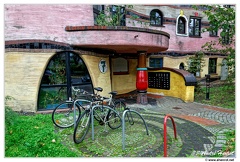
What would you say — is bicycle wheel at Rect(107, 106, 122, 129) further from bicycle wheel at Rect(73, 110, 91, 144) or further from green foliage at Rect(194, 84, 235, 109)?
green foliage at Rect(194, 84, 235, 109)

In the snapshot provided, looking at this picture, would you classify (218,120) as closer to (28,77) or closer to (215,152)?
(215,152)

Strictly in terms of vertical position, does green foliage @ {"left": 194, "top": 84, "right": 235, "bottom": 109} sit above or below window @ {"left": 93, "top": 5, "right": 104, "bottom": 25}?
below

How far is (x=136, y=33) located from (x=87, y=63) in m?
2.48

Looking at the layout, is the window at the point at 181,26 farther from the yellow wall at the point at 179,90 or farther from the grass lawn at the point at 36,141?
the grass lawn at the point at 36,141

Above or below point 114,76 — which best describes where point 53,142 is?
below

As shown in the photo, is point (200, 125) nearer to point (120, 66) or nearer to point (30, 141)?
point (30, 141)

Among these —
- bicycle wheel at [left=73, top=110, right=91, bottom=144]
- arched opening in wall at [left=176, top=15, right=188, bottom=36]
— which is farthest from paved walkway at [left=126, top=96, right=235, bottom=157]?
arched opening in wall at [left=176, top=15, right=188, bottom=36]

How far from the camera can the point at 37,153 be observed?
3.46 meters

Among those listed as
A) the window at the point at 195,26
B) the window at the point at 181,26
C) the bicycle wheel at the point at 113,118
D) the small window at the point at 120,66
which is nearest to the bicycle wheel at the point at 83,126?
the bicycle wheel at the point at 113,118

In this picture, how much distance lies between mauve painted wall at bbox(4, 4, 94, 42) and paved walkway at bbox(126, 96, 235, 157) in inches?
188

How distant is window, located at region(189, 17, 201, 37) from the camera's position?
1441 centimetres

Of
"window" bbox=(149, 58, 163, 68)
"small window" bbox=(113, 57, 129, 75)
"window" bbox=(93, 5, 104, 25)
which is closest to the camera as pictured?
"window" bbox=(93, 5, 104, 25)

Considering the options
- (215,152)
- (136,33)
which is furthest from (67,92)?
(215,152)

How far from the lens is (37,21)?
240 inches
